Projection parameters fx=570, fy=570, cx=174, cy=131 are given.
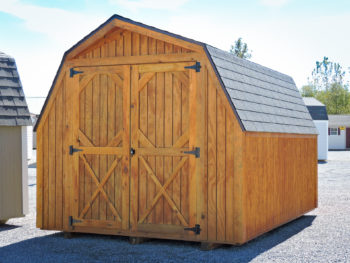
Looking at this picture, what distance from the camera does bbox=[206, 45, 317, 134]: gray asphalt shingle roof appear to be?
8.18 meters

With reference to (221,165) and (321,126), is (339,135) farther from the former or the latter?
(221,165)

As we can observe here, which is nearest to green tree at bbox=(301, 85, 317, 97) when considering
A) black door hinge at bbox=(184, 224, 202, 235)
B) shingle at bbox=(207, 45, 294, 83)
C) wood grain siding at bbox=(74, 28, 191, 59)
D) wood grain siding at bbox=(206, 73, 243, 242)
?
shingle at bbox=(207, 45, 294, 83)

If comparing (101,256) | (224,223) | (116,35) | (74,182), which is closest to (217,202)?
(224,223)

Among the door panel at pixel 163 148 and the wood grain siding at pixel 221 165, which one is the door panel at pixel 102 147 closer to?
the door panel at pixel 163 148

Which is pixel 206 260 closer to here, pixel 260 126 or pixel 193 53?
pixel 260 126

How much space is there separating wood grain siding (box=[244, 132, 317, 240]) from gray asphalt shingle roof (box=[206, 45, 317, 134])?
20cm

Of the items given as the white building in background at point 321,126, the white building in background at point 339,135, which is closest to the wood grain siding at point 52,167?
the white building in background at point 321,126

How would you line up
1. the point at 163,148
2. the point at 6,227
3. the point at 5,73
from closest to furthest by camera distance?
the point at 163,148 < the point at 6,227 < the point at 5,73

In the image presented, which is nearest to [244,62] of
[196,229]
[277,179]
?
[277,179]

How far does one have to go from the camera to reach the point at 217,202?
7.92m

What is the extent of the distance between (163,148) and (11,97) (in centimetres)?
347

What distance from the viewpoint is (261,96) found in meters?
9.54

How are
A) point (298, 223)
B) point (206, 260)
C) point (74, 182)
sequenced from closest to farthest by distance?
point (206, 260) < point (74, 182) < point (298, 223)

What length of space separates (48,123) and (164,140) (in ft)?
6.81
